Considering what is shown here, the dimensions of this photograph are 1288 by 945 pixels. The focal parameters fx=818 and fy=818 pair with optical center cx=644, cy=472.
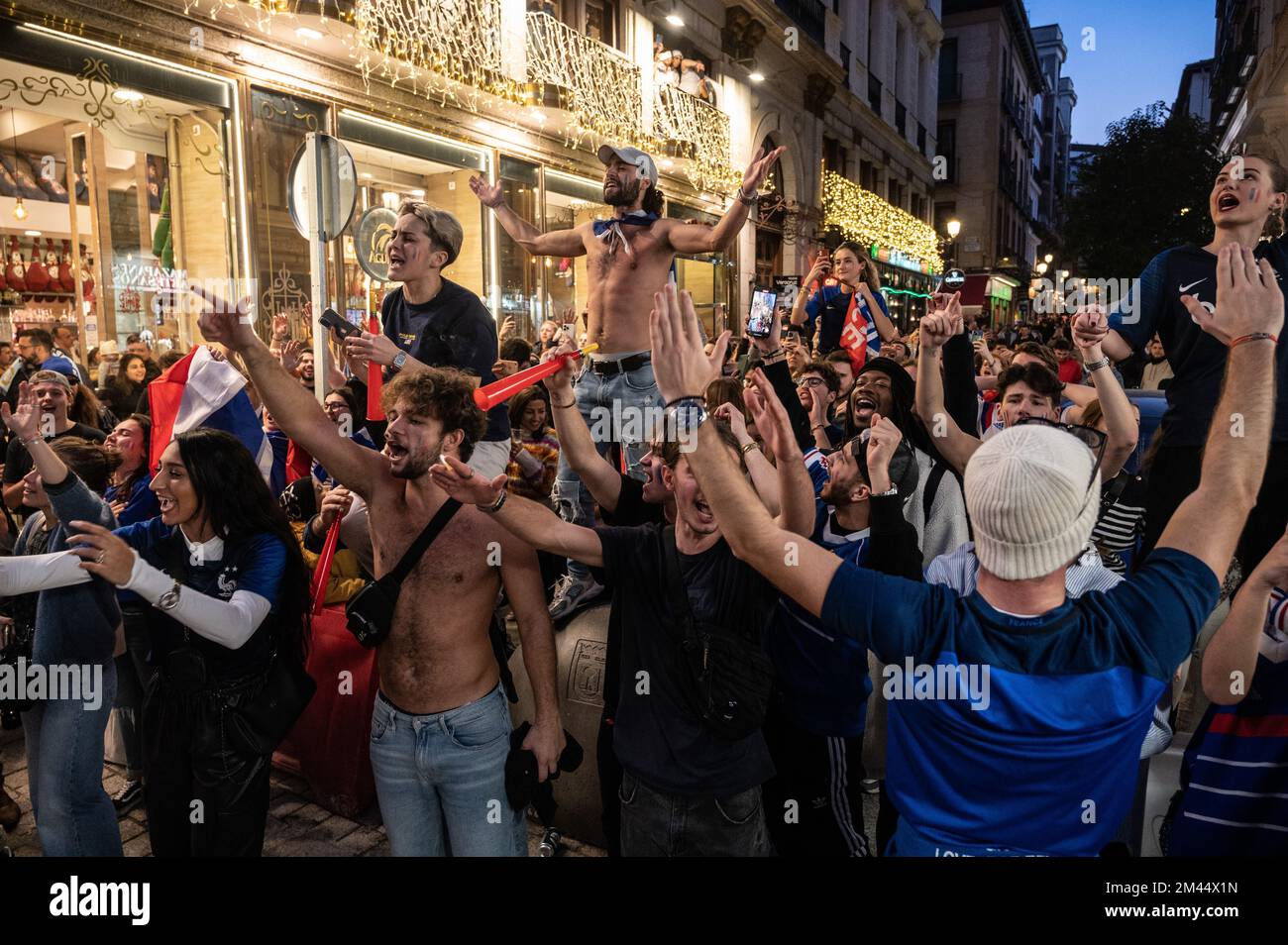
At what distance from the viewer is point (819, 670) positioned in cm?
297

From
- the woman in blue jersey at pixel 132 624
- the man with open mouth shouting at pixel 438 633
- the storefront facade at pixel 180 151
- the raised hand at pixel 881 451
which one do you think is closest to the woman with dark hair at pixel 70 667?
the woman in blue jersey at pixel 132 624

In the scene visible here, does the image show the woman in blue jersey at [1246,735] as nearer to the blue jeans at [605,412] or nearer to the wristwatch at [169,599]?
the blue jeans at [605,412]

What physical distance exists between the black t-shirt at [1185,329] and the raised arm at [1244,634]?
5.14ft

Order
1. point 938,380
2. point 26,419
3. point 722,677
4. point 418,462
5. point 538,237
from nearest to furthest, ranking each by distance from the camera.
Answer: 1. point 722,677
2. point 418,462
3. point 26,419
4. point 938,380
5. point 538,237

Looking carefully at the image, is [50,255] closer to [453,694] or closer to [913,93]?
[453,694]

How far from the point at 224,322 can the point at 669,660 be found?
1765 millimetres

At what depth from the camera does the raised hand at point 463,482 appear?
8.05 ft

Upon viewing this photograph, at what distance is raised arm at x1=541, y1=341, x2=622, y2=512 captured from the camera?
3.03 m

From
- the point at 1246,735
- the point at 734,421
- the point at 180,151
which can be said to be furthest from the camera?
the point at 180,151

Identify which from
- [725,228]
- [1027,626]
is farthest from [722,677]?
[725,228]

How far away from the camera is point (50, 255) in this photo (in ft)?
27.9

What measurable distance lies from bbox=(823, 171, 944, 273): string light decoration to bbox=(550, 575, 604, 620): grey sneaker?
16.4m

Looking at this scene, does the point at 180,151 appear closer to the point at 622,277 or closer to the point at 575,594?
the point at 622,277

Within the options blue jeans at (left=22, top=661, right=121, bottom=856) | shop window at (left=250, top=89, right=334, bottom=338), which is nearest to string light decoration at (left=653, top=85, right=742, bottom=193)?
shop window at (left=250, top=89, right=334, bottom=338)
